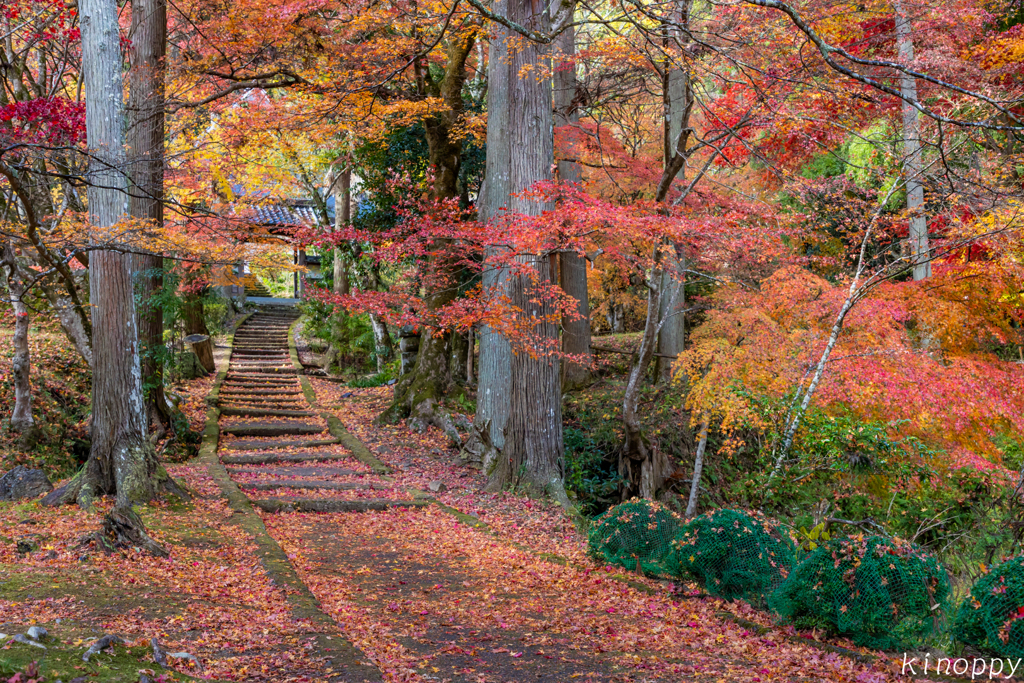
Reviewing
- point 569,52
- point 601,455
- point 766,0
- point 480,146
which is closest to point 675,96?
point 569,52

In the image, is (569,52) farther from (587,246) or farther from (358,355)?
(358,355)

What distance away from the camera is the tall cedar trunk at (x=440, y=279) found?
12.6 m

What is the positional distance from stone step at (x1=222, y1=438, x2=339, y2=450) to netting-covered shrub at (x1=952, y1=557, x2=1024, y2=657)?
10.1 metres

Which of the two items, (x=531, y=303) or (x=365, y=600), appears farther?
(x=531, y=303)

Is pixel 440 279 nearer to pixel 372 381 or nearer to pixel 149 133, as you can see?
pixel 149 133

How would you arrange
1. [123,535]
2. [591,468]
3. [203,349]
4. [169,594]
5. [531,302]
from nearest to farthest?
[169,594] → [123,535] → [531,302] → [591,468] → [203,349]

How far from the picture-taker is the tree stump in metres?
16.5

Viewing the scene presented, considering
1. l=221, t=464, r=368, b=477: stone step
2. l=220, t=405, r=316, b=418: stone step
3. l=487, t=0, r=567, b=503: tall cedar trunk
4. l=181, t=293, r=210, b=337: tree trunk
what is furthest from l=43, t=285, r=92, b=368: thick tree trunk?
l=181, t=293, r=210, b=337: tree trunk

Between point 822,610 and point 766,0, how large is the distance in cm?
416

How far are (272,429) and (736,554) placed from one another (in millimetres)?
9638

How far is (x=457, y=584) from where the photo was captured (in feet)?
21.2

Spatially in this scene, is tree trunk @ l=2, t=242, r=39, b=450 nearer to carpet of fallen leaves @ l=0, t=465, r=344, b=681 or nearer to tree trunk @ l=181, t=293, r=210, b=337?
carpet of fallen leaves @ l=0, t=465, r=344, b=681

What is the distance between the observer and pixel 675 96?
540 inches

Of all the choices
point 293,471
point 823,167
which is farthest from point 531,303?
point 823,167
